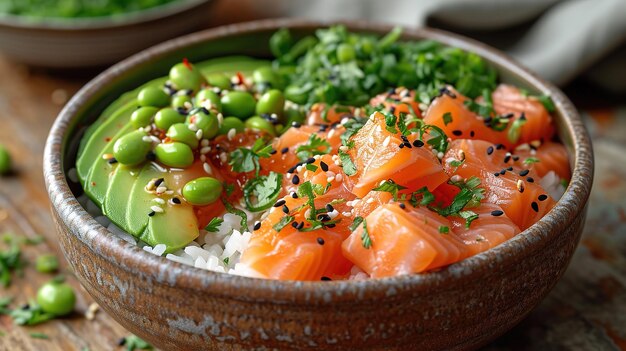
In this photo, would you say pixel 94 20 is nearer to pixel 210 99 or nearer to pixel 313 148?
pixel 210 99

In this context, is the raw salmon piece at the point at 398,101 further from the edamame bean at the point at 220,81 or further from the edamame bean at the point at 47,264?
the edamame bean at the point at 47,264

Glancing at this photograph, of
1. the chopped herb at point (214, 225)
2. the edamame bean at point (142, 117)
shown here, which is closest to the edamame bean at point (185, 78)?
A: the edamame bean at point (142, 117)

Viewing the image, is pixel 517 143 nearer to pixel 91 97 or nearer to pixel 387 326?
pixel 387 326

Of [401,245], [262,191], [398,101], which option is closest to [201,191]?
[262,191]

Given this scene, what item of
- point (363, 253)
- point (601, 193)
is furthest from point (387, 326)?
point (601, 193)

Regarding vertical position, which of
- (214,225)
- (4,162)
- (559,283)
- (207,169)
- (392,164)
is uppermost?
(392,164)

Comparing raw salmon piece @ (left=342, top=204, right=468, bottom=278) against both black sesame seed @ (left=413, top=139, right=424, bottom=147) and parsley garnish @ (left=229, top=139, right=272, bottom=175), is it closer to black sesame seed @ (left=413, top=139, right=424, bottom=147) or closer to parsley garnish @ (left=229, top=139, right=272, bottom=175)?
black sesame seed @ (left=413, top=139, right=424, bottom=147)
